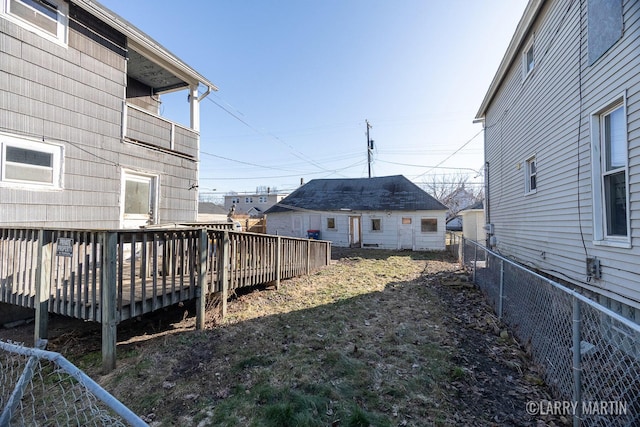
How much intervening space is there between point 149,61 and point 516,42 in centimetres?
933

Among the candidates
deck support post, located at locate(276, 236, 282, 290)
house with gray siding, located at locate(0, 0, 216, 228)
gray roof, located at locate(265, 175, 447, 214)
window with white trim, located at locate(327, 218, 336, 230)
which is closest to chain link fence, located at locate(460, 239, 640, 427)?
deck support post, located at locate(276, 236, 282, 290)

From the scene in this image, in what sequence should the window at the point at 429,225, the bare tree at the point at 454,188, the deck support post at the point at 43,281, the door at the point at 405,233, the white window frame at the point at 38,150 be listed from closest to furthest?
1. the deck support post at the point at 43,281
2. the white window frame at the point at 38,150
3. the window at the point at 429,225
4. the door at the point at 405,233
5. the bare tree at the point at 454,188

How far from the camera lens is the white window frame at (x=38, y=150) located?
482 centimetres

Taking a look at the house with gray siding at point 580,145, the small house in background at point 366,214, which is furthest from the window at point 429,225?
the house with gray siding at point 580,145

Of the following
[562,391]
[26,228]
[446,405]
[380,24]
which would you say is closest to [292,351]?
[446,405]

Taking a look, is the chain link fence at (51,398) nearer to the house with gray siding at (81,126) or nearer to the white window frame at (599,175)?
the house with gray siding at (81,126)

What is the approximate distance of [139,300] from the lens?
3.80 metres

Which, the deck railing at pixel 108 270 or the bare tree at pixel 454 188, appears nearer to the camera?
the deck railing at pixel 108 270

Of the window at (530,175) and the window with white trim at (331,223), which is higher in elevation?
the window at (530,175)

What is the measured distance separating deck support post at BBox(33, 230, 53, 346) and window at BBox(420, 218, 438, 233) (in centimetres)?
1718

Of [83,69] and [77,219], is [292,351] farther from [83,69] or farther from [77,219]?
[83,69]

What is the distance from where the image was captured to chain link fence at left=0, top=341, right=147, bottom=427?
1.45 m

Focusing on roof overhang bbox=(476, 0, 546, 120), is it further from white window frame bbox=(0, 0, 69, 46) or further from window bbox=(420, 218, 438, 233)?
white window frame bbox=(0, 0, 69, 46)

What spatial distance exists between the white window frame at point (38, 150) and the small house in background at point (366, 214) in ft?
50.2
